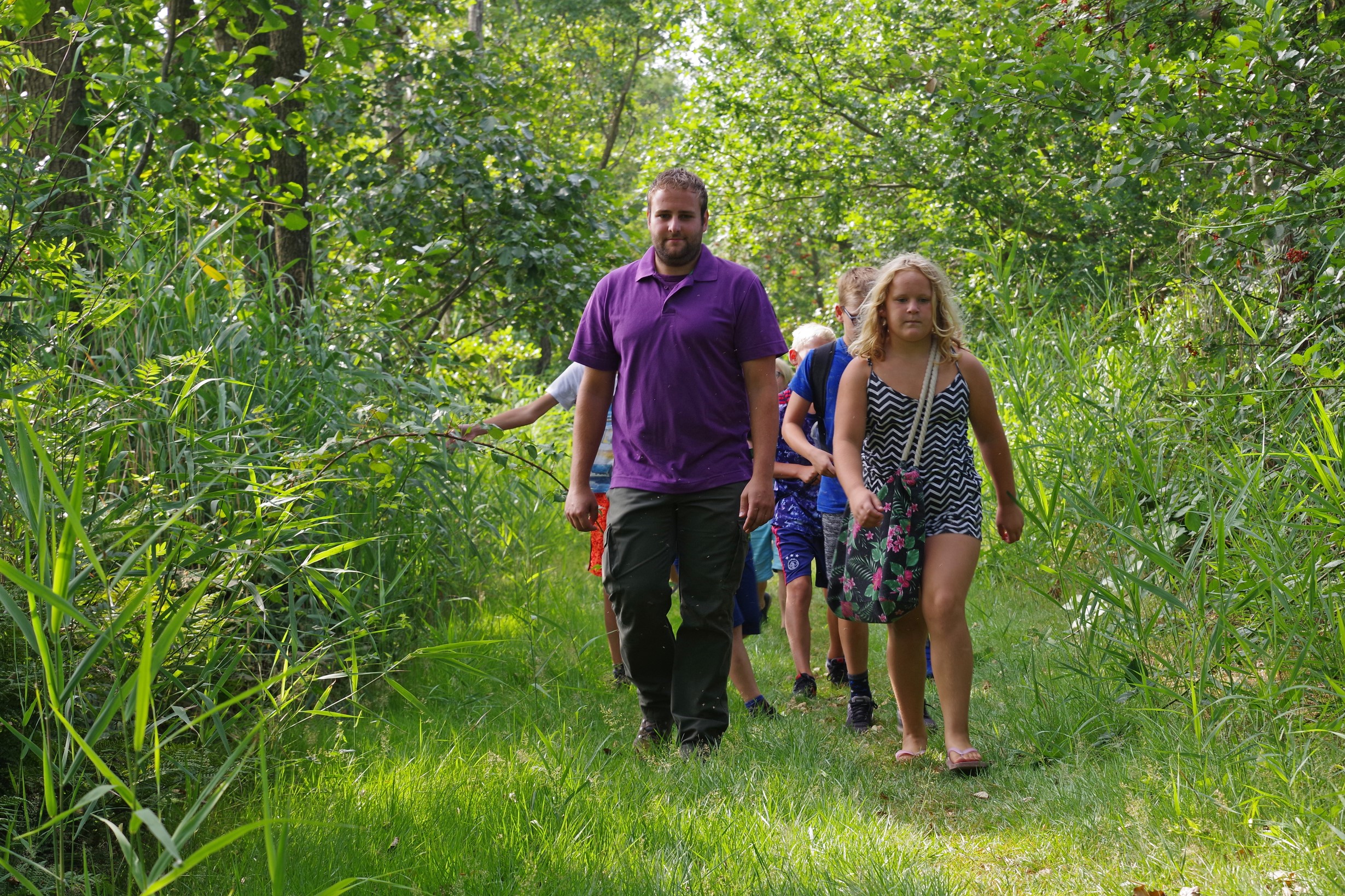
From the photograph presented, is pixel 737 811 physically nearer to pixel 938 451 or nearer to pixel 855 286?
pixel 938 451

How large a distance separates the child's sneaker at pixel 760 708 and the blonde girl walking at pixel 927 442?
776 millimetres

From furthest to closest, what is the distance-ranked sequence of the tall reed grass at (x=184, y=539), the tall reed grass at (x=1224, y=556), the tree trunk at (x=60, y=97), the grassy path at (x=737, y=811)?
the tree trunk at (x=60, y=97), the tall reed grass at (x=1224, y=556), the grassy path at (x=737, y=811), the tall reed grass at (x=184, y=539)

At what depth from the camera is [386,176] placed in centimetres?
796

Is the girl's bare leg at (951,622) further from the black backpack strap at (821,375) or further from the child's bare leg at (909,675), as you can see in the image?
the black backpack strap at (821,375)

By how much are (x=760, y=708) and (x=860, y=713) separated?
17.3 inches

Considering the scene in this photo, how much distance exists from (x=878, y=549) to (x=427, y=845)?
6.35 feet

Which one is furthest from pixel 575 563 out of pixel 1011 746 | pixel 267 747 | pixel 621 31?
pixel 621 31

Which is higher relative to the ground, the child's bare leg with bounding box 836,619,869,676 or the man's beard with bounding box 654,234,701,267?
the man's beard with bounding box 654,234,701,267

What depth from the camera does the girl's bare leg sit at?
13.2 ft

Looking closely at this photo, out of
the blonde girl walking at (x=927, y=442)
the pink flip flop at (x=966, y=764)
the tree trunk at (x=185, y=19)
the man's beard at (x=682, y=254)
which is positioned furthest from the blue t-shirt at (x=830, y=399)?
the tree trunk at (x=185, y=19)

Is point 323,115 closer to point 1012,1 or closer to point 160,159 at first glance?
point 160,159

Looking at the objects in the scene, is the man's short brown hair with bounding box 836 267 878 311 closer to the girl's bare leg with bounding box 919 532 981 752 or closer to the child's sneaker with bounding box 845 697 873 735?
the girl's bare leg with bounding box 919 532 981 752

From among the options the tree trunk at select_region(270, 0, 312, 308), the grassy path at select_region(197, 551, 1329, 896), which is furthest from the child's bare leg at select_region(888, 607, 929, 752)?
the tree trunk at select_region(270, 0, 312, 308)

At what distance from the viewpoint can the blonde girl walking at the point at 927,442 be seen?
4094 mm
